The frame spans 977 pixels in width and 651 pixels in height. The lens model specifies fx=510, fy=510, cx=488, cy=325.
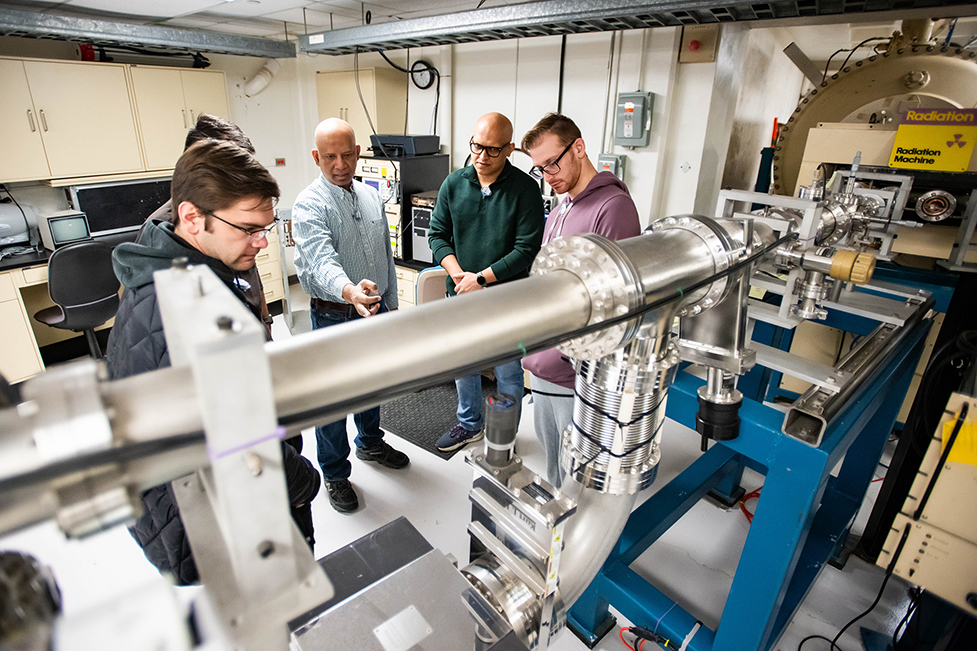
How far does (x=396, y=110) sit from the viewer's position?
420 centimetres

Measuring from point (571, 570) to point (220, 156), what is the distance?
105 centimetres

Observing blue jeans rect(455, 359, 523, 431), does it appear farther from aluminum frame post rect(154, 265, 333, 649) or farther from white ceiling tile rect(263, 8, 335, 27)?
white ceiling tile rect(263, 8, 335, 27)

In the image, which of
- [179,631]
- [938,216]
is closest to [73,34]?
[179,631]

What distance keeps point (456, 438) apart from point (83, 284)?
92.5 inches

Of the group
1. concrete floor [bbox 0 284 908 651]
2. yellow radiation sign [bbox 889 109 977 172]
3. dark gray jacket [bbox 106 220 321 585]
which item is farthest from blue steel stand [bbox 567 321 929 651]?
dark gray jacket [bbox 106 220 321 585]

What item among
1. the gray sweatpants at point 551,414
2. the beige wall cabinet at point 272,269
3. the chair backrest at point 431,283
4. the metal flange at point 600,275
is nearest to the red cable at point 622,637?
the gray sweatpants at point 551,414

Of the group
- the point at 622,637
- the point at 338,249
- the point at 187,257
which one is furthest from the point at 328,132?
the point at 622,637

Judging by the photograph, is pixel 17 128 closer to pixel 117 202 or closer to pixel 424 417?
pixel 117 202

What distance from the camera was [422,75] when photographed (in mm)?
3785

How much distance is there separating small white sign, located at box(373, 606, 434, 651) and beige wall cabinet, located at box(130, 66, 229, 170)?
4.21m

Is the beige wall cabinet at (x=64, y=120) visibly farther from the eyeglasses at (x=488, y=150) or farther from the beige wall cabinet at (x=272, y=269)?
the eyeglasses at (x=488, y=150)

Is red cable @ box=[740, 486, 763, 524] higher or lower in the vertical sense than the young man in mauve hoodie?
lower

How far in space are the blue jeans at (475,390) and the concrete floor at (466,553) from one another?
255 mm

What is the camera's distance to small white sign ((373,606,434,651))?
0.65m
